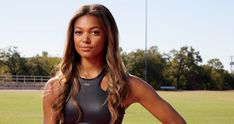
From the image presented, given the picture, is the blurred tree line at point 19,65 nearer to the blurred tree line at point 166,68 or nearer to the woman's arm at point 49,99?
the blurred tree line at point 166,68

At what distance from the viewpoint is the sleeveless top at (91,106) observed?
7.91 ft

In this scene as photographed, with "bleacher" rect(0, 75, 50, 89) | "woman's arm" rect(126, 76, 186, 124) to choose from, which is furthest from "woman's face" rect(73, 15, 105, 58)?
"bleacher" rect(0, 75, 50, 89)

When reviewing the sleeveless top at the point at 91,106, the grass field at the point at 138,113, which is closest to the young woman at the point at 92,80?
the sleeveless top at the point at 91,106

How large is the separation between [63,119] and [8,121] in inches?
440

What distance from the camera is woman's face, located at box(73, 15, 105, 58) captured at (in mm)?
2512

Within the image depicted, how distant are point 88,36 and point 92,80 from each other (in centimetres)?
21

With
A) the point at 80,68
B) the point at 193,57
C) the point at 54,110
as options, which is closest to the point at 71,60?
the point at 80,68

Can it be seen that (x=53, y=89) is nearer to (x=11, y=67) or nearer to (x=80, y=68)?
(x=80, y=68)

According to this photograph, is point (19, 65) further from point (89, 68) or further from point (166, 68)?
point (89, 68)

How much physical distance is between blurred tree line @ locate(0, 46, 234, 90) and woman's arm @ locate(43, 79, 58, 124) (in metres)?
63.6

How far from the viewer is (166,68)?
3046 inches

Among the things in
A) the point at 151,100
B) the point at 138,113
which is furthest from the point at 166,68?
the point at 151,100

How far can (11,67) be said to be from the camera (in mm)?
66625

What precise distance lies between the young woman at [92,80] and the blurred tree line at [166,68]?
63.7m
